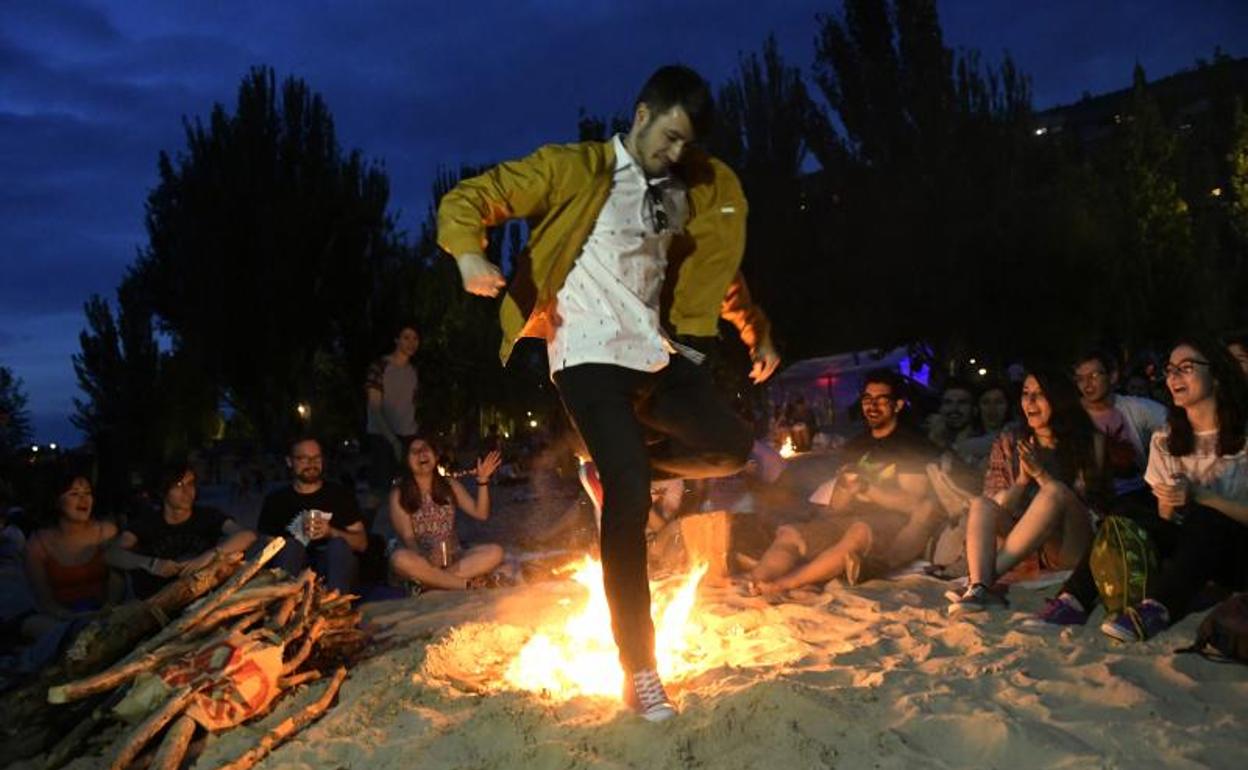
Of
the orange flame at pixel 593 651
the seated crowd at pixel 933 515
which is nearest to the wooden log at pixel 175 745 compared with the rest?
the seated crowd at pixel 933 515

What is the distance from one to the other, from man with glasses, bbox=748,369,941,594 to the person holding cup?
1797 mm

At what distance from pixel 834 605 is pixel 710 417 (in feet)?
6.01

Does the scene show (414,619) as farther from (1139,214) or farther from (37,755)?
(1139,214)

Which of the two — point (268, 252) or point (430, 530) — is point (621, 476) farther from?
point (268, 252)

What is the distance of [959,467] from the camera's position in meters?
5.54

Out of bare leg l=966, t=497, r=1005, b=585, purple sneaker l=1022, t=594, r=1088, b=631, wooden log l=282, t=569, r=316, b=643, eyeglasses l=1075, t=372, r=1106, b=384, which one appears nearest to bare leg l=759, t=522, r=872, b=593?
bare leg l=966, t=497, r=1005, b=585

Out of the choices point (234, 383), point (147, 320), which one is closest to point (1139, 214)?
point (234, 383)

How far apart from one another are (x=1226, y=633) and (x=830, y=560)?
2135 millimetres

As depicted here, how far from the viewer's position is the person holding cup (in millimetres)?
5965

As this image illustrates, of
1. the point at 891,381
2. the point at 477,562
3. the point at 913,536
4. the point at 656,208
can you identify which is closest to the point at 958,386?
the point at 891,381

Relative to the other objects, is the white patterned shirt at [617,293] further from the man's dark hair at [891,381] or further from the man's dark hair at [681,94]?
the man's dark hair at [891,381]

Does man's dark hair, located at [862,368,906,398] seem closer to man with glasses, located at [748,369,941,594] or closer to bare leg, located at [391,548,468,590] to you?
man with glasses, located at [748,369,941,594]

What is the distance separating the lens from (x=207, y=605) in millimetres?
3555

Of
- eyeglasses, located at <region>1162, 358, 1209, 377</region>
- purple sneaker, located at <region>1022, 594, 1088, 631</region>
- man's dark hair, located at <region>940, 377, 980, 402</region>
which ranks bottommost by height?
purple sneaker, located at <region>1022, 594, 1088, 631</region>
